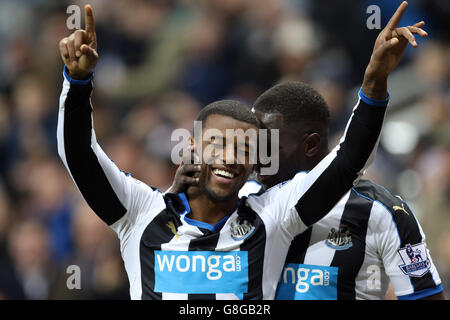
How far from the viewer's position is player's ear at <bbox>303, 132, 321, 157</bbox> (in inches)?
121

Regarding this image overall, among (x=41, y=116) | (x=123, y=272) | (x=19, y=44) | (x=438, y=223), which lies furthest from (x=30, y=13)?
(x=438, y=223)

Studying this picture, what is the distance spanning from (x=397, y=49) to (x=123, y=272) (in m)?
2.79

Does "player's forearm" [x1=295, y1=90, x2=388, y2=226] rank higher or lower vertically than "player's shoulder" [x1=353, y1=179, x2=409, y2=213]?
higher

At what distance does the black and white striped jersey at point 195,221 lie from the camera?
2.58 meters

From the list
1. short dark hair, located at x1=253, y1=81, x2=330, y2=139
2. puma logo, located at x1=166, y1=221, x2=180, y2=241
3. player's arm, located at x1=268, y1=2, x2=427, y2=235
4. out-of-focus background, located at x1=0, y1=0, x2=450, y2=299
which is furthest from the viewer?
out-of-focus background, located at x1=0, y1=0, x2=450, y2=299

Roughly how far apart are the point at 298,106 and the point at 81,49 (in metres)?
0.99

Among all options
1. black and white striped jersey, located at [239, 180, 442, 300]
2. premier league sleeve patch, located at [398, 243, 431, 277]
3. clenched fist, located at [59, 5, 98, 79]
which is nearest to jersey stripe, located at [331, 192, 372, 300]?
black and white striped jersey, located at [239, 180, 442, 300]

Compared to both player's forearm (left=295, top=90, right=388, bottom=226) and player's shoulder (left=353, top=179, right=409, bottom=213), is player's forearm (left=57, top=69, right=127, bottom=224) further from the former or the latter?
player's shoulder (left=353, top=179, right=409, bottom=213)

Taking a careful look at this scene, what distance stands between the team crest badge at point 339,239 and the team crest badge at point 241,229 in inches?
12.5

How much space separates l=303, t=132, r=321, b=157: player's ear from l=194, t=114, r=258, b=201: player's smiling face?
13.4 inches

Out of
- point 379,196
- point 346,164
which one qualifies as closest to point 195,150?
point 346,164

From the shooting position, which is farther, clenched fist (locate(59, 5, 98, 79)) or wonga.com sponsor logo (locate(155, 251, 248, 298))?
wonga.com sponsor logo (locate(155, 251, 248, 298))
